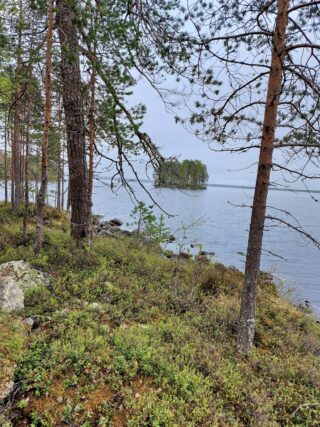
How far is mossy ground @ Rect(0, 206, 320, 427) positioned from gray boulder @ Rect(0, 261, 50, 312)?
178 millimetres

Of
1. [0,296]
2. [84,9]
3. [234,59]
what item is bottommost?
[0,296]

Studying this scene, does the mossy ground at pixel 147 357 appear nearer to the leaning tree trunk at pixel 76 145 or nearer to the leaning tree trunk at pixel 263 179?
the leaning tree trunk at pixel 263 179

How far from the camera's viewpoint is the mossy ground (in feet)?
9.43

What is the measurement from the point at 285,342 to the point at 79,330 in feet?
11.6

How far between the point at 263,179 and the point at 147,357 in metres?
2.97

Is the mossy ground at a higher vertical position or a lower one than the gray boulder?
lower

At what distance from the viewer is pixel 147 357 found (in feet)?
11.3

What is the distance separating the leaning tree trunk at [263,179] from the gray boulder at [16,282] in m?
3.33

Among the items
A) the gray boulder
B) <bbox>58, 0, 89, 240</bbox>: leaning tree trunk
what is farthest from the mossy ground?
<bbox>58, 0, 89, 240</bbox>: leaning tree trunk

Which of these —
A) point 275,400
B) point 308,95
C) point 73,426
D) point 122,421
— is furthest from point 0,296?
point 308,95

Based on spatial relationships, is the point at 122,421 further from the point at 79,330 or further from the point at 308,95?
the point at 308,95

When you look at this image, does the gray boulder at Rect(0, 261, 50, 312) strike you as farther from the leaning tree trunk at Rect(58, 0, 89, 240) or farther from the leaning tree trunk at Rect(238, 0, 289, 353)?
the leaning tree trunk at Rect(238, 0, 289, 353)

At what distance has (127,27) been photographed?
3756 mm

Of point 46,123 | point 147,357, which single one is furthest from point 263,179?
point 46,123
